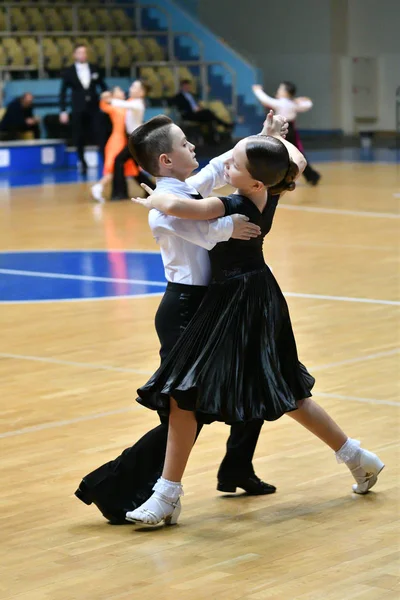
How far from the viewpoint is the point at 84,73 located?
2008 cm

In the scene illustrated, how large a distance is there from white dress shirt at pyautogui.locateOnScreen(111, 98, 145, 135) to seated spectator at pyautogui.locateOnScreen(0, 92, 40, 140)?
5311mm

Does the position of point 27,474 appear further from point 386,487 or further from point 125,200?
point 125,200

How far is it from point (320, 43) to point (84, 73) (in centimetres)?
1172

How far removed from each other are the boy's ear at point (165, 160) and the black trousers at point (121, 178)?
1200cm

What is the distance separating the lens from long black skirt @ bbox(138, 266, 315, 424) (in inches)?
166

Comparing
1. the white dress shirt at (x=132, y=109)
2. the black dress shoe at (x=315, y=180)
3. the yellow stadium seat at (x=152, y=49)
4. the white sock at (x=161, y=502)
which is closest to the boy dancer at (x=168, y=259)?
the white sock at (x=161, y=502)

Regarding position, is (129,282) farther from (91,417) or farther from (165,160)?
(165,160)

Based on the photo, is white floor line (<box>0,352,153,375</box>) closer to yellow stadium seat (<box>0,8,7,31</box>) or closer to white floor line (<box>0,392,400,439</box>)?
white floor line (<box>0,392,400,439</box>)

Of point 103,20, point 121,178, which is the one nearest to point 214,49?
point 103,20

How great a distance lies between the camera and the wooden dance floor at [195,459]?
12.6ft

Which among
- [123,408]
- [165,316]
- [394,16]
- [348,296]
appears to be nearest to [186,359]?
[165,316]

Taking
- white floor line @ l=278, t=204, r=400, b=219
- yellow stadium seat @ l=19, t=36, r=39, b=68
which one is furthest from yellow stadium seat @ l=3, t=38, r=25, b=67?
white floor line @ l=278, t=204, r=400, b=219

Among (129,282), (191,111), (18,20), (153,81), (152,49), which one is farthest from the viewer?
(152,49)

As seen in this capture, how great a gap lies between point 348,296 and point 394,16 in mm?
22141
